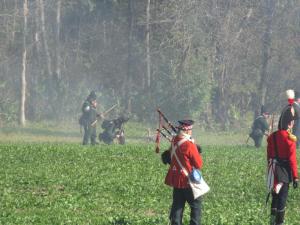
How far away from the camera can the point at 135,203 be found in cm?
1719

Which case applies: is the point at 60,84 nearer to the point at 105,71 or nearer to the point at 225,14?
the point at 105,71

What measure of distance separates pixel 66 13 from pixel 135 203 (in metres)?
52.4

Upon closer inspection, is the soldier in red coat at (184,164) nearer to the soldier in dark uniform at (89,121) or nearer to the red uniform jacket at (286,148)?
the red uniform jacket at (286,148)

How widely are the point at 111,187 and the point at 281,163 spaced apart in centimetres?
646

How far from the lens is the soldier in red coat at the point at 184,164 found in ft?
42.6

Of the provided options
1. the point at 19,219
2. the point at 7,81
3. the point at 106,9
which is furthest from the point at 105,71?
the point at 19,219

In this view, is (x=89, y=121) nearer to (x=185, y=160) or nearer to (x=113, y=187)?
(x=113, y=187)

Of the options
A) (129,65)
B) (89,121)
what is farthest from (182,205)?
(129,65)

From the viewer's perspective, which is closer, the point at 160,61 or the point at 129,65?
the point at 160,61

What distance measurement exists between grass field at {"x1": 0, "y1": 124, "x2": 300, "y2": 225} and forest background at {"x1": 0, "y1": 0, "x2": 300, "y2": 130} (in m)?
24.8

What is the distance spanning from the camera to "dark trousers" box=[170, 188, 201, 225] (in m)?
13.1

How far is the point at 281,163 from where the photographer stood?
1393 cm

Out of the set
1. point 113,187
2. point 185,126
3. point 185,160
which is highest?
point 185,126

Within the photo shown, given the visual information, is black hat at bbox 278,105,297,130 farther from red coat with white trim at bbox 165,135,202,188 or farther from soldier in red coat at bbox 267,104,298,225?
red coat with white trim at bbox 165,135,202,188
